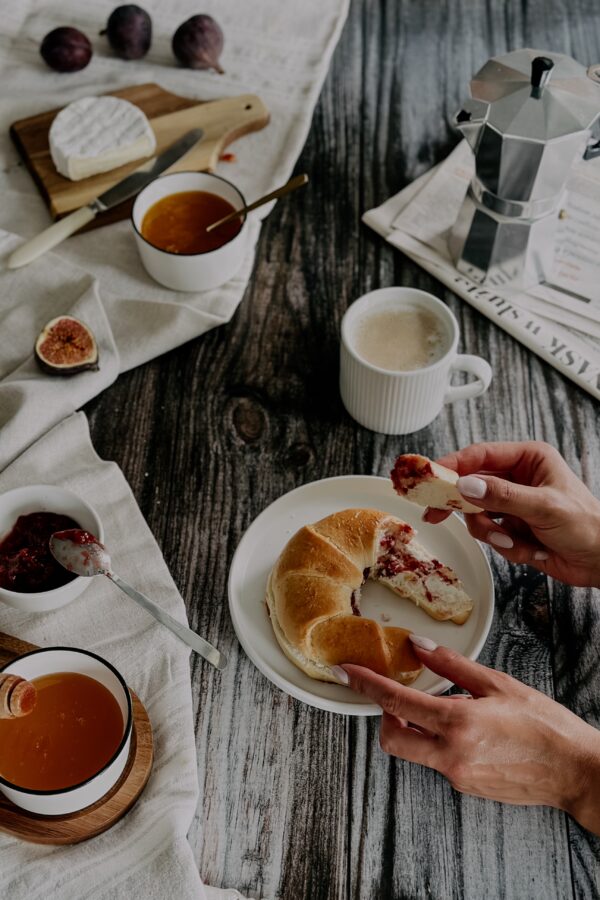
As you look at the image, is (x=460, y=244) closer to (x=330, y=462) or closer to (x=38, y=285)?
(x=330, y=462)

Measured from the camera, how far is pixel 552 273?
2.32 meters

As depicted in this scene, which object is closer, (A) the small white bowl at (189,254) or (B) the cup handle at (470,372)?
(B) the cup handle at (470,372)

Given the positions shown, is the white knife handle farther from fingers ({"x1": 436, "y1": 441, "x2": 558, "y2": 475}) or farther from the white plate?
fingers ({"x1": 436, "y1": 441, "x2": 558, "y2": 475})

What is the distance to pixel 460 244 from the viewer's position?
90.7 inches

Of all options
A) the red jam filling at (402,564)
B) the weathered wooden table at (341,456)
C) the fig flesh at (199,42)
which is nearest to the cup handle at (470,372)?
the weathered wooden table at (341,456)

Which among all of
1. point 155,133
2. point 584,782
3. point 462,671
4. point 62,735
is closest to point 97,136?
point 155,133

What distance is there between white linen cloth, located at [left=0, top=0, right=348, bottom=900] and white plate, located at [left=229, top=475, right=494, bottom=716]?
0.51ft

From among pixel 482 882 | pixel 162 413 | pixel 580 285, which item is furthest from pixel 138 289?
pixel 482 882

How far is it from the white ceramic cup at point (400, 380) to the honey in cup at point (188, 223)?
49 cm

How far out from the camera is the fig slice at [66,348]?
6.69 feet

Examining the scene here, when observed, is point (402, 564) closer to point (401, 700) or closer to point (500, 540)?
point (500, 540)

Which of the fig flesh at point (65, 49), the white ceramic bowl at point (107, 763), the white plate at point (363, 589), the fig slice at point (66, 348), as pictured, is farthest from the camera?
the fig flesh at point (65, 49)

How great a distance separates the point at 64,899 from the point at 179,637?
47 centimetres

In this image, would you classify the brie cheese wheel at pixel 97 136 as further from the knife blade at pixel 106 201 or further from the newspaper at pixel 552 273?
the newspaper at pixel 552 273
